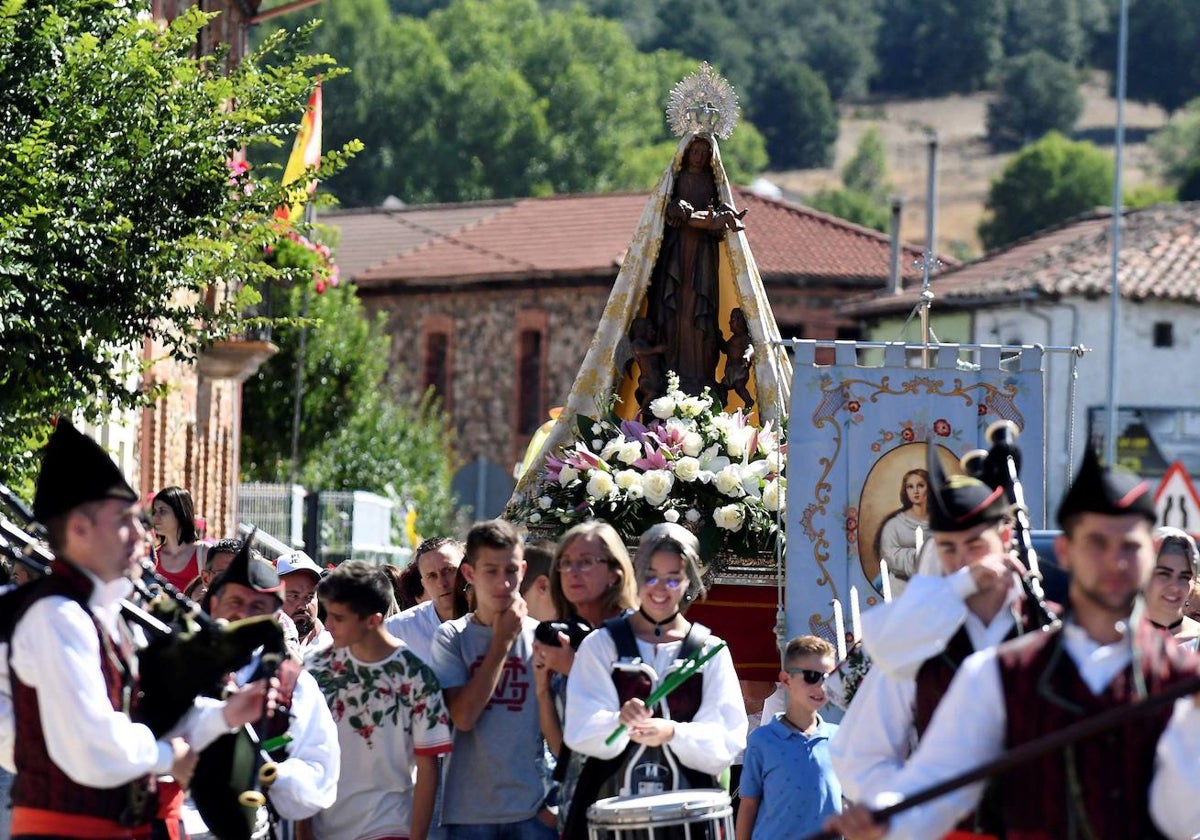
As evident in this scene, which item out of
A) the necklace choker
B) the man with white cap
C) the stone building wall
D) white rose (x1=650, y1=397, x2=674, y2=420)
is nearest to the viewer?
the necklace choker

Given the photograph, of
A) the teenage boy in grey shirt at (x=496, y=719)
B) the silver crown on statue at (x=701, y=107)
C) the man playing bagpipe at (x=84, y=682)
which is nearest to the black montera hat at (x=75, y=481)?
the man playing bagpipe at (x=84, y=682)

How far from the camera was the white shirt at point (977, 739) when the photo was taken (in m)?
4.98

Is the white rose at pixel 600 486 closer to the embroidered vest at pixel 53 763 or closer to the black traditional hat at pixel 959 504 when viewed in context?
the black traditional hat at pixel 959 504

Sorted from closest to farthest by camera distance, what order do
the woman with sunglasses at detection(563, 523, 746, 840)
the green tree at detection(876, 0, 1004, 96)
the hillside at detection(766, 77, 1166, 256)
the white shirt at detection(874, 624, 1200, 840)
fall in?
the white shirt at detection(874, 624, 1200, 840) < the woman with sunglasses at detection(563, 523, 746, 840) < the hillside at detection(766, 77, 1166, 256) < the green tree at detection(876, 0, 1004, 96)

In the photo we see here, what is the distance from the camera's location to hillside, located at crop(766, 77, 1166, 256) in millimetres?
120000

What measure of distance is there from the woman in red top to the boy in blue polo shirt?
A: 11.3 feet

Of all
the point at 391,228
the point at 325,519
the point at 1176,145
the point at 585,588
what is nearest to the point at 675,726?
the point at 585,588

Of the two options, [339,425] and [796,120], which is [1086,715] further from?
[796,120]

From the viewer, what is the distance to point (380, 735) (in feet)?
24.8

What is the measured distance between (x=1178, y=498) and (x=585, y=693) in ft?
39.4

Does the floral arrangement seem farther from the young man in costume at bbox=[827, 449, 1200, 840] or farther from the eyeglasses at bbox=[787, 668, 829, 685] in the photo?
the young man in costume at bbox=[827, 449, 1200, 840]

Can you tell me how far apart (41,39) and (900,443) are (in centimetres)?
449

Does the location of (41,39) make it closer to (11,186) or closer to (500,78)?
(11,186)

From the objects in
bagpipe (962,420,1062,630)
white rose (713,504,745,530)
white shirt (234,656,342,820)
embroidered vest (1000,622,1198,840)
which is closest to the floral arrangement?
white rose (713,504,745,530)
